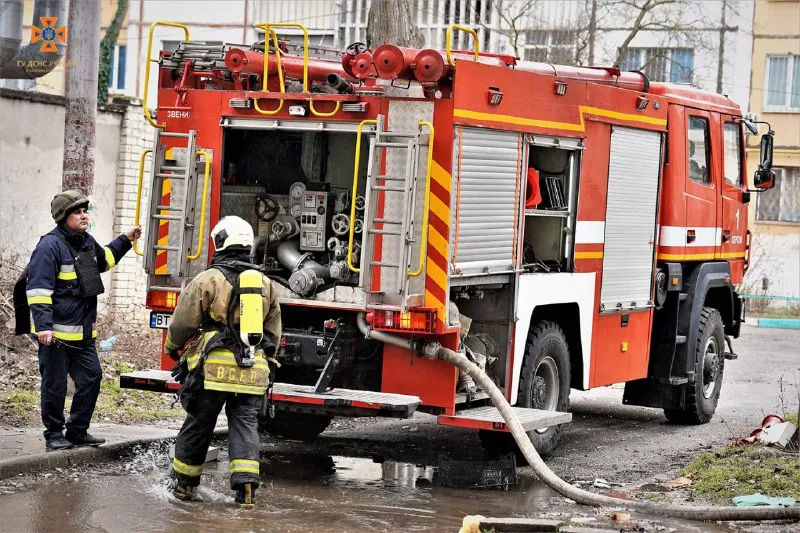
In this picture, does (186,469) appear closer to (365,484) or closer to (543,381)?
(365,484)

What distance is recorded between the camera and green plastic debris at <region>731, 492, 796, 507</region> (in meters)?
7.12

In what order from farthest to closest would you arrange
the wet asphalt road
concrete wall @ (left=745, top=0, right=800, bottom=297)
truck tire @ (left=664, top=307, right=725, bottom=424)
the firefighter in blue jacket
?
concrete wall @ (left=745, top=0, right=800, bottom=297) < truck tire @ (left=664, top=307, right=725, bottom=424) < the firefighter in blue jacket < the wet asphalt road

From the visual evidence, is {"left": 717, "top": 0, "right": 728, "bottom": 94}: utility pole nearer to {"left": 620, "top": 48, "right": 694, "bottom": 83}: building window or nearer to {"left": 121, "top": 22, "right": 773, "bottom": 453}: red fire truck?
{"left": 620, "top": 48, "right": 694, "bottom": 83}: building window

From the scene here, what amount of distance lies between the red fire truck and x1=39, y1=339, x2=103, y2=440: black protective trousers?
299 millimetres

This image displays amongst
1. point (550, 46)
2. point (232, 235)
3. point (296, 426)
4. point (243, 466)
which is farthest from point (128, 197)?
point (550, 46)

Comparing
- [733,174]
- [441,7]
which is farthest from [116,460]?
[441,7]

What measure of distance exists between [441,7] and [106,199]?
46.4 ft

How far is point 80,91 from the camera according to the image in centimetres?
992

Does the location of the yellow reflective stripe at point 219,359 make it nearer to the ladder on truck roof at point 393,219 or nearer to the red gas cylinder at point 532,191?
the ladder on truck roof at point 393,219

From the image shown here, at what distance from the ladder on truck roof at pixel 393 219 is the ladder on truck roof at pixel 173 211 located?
1188mm

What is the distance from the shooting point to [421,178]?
7586 mm

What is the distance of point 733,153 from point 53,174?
675cm

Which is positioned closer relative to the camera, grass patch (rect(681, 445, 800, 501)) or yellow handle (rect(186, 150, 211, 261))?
grass patch (rect(681, 445, 800, 501))

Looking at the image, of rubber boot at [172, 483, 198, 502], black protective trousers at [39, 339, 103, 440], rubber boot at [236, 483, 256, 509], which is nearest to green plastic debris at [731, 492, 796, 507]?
rubber boot at [236, 483, 256, 509]
